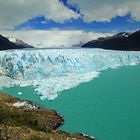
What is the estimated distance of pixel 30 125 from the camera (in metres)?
14.6

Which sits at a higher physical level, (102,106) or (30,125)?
(30,125)

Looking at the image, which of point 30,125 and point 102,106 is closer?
point 30,125

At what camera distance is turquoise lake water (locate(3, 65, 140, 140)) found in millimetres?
16078

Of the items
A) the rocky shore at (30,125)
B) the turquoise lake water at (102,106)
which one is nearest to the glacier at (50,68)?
the turquoise lake water at (102,106)

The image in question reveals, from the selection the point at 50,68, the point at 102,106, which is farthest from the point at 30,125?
the point at 50,68

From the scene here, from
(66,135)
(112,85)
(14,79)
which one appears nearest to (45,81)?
(14,79)

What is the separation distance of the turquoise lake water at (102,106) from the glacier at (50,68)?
53.1 inches

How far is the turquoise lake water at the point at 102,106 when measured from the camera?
16078mm

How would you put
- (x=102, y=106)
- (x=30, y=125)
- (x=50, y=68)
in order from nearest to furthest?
(x=30, y=125)
(x=102, y=106)
(x=50, y=68)

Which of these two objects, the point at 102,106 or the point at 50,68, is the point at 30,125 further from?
the point at 50,68

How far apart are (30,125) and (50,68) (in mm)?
20138

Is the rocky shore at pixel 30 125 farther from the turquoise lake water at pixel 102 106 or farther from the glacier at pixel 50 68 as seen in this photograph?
the glacier at pixel 50 68

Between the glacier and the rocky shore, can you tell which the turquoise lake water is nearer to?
the rocky shore

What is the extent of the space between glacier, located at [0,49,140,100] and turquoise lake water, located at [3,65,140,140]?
1349 millimetres
